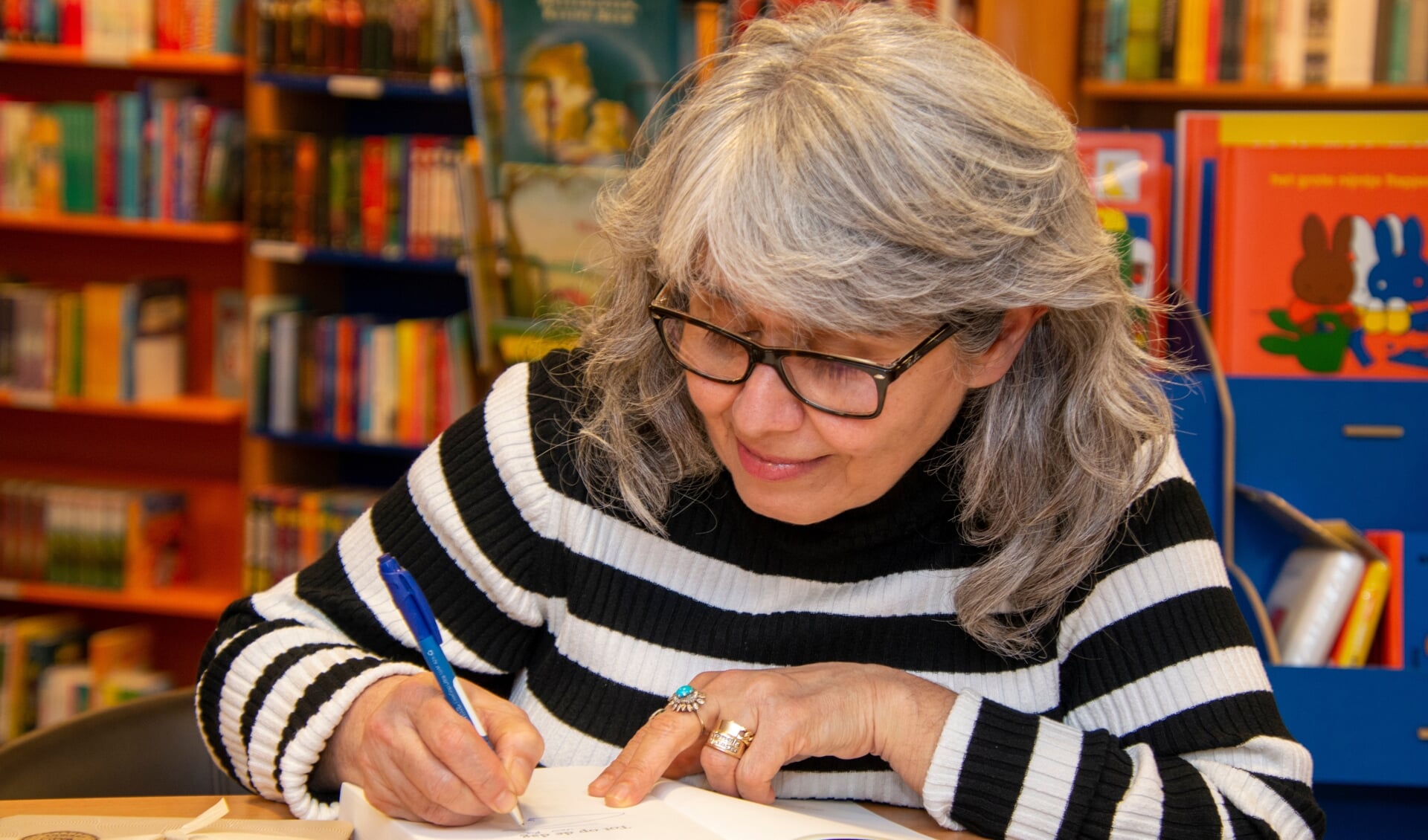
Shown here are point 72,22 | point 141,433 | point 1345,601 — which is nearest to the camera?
point 1345,601

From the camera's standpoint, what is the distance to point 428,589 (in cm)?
116

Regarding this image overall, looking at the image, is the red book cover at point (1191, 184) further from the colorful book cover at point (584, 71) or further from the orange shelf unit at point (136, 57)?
the orange shelf unit at point (136, 57)

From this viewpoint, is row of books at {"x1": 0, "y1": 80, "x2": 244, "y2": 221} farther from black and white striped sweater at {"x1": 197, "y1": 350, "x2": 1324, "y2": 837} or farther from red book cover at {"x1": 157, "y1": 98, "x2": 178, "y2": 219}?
black and white striped sweater at {"x1": 197, "y1": 350, "x2": 1324, "y2": 837}

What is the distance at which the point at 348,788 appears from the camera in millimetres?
894

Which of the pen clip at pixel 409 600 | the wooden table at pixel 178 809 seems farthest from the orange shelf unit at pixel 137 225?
the pen clip at pixel 409 600

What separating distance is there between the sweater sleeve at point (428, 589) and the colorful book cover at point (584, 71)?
3.90ft

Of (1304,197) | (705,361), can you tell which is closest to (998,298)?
(705,361)

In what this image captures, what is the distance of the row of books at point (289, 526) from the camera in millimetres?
3104

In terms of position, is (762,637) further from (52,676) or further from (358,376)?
(52,676)

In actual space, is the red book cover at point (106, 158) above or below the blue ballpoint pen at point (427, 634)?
above

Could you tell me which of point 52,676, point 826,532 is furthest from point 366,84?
point 826,532

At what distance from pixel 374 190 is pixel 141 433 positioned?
1.09 meters

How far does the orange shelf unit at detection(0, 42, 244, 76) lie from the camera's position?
3.03 m

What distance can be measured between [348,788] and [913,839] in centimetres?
40
